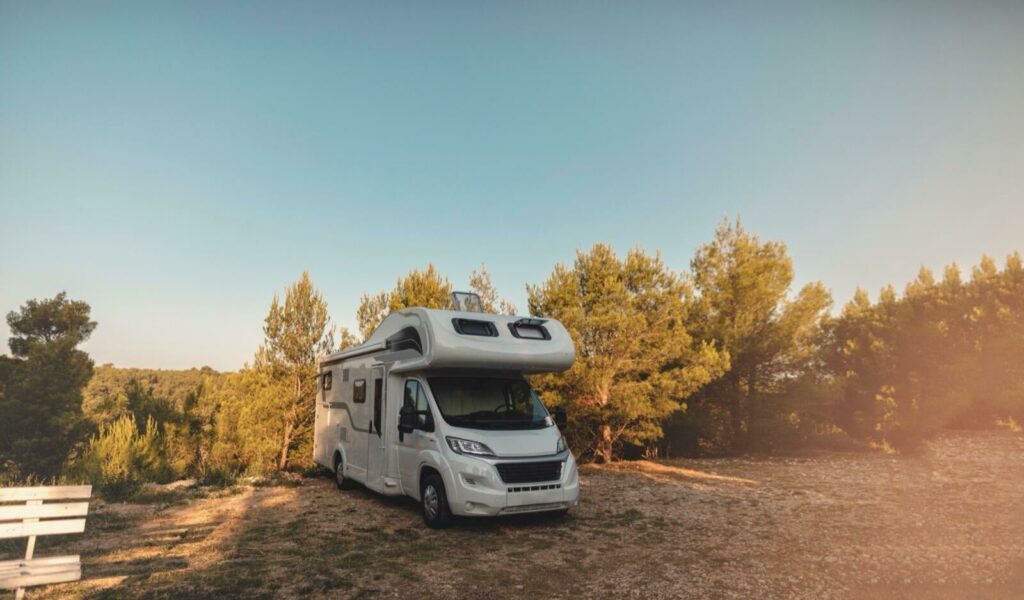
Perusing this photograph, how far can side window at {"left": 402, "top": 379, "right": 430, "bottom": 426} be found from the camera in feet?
25.9

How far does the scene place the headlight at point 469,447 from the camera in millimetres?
7207

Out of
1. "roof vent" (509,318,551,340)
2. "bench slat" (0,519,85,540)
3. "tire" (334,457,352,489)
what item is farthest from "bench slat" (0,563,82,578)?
"tire" (334,457,352,489)

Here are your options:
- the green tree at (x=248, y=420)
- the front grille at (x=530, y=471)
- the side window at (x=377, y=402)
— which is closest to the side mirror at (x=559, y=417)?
the front grille at (x=530, y=471)

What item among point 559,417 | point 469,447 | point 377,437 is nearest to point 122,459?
point 377,437

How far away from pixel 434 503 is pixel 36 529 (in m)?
4.41

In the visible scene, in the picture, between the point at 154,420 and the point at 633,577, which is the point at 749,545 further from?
the point at 154,420

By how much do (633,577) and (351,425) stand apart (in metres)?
6.82

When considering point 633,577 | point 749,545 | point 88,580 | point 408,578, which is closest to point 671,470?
point 749,545

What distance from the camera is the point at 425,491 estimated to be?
7820 millimetres

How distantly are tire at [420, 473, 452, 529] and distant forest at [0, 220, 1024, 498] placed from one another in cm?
616

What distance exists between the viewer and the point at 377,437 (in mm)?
9273

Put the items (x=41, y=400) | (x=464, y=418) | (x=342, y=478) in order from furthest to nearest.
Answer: (x=41, y=400) < (x=342, y=478) < (x=464, y=418)

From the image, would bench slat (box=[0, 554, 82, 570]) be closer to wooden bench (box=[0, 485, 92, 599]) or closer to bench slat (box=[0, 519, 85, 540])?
wooden bench (box=[0, 485, 92, 599])

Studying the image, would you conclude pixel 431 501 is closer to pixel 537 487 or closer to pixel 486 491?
pixel 486 491
